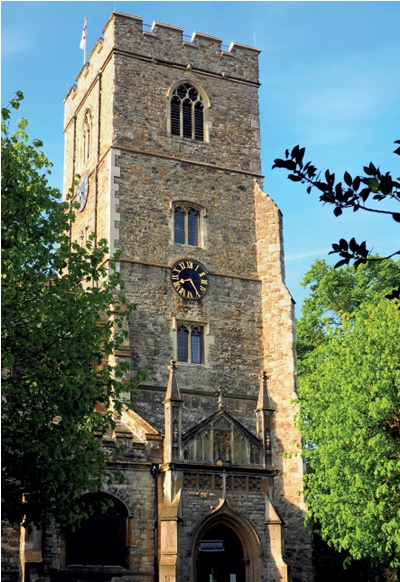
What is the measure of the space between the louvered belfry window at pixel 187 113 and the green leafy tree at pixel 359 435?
11.6 m

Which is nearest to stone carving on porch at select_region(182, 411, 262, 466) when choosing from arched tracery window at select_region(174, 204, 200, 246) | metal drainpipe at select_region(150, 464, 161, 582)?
metal drainpipe at select_region(150, 464, 161, 582)

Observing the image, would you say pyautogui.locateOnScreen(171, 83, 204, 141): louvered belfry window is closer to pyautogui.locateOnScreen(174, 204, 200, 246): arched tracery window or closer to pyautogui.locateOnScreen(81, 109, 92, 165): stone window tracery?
pyautogui.locateOnScreen(174, 204, 200, 246): arched tracery window

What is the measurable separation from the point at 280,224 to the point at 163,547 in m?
15.0

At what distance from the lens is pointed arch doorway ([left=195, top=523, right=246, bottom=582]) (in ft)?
81.1

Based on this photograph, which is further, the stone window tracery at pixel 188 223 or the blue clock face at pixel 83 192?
the blue clock face at pixel 83 192

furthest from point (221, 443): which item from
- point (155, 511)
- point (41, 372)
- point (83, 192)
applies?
point (83, 192)

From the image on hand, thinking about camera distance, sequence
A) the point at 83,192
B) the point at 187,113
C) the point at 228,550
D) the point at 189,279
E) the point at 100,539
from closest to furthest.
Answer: the point at 100,539
the point at 228,550
the point at 189,279
the point at 187,113
the point at 83,192

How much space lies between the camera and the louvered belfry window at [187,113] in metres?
34.6

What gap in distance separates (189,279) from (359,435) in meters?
10.5

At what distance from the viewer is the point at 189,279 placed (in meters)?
32.1

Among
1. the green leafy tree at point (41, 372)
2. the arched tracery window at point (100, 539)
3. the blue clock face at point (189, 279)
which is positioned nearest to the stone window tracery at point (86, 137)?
the blue clock face at point (189, 279)

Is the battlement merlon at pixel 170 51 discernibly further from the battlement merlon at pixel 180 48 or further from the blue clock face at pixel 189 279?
the blue clock face at pixel 189 279

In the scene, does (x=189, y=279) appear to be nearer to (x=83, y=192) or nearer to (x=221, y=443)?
(x=83, y=192)

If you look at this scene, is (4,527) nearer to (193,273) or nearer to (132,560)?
(132,560)
